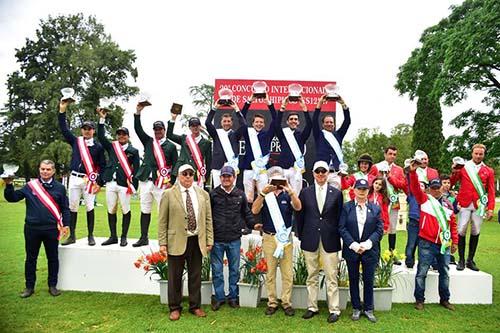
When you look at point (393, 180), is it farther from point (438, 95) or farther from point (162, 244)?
point (438, 95)

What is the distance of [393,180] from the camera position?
21.6ft

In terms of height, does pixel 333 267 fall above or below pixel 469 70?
below

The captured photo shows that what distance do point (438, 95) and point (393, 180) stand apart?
12671mm

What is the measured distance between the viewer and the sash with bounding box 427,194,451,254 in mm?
5590

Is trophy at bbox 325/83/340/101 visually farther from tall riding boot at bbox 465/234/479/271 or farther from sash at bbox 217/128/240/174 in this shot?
tall riding boot at bbox 465/234/479/271

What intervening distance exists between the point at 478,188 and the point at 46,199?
6.16m

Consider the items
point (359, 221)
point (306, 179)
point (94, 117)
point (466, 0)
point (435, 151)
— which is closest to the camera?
point (359, 221)

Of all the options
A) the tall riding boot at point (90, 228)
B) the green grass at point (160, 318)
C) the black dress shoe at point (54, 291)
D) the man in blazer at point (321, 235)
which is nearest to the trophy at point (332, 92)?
the man in blazer at point (321, 235)

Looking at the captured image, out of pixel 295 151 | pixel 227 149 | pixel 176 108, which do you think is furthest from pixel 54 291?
pixel 295 151

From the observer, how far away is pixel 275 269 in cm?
541

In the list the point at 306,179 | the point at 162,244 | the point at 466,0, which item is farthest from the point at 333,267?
the point at 466,0

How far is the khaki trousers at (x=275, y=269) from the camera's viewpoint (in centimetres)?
534

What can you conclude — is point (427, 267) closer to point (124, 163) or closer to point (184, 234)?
point (184, 234)

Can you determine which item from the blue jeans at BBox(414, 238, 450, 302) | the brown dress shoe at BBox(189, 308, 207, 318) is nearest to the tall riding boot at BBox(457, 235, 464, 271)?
the blue jeans at BBox(414, 238, 450, 302)
